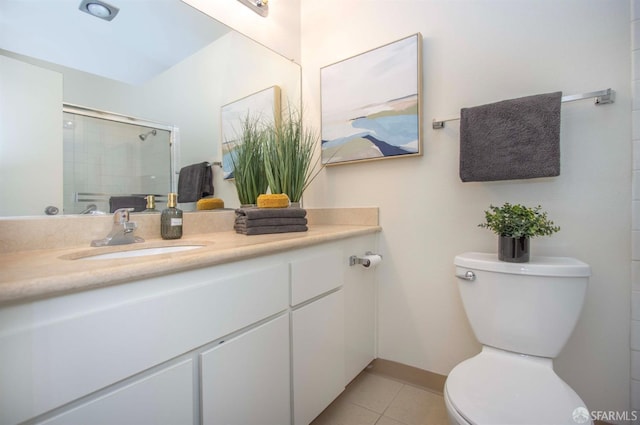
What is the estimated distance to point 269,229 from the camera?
4.12 ft

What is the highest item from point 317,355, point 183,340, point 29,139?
point 29,139

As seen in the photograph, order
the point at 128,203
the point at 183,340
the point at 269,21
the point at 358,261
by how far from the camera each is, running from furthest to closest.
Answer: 1. the point at 269,21
2. the point at 358,261
3. the point at 128,203
4. the point at 183,340

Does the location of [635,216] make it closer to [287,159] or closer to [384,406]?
[384,406]

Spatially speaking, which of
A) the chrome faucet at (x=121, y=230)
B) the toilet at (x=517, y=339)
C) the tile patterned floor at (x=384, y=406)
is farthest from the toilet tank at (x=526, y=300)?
the chrome faucet at (x=121, y=230)

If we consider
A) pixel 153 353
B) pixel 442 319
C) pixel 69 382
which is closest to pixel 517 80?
pixel 442 319

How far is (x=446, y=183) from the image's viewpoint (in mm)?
1375

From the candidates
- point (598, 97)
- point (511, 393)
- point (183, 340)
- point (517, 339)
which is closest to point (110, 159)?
point (183, 340)

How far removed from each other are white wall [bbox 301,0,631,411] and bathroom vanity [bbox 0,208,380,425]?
0.48m

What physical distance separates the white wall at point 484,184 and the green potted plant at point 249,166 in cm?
43

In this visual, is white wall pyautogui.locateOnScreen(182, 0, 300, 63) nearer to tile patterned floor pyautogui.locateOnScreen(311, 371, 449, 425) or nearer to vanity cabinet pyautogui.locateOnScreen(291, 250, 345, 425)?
vanity cabinet pyautogui.locateOnScreen(291, 250, 345, 425)

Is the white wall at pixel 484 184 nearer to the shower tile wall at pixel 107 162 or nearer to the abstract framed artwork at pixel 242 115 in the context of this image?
the abstract framed artwork at pixel 242 115

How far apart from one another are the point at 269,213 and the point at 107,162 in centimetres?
63

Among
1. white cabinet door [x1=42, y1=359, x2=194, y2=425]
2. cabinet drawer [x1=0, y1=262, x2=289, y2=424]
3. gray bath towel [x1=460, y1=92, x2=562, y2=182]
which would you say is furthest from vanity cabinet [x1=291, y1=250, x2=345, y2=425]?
gray bath towel [x1=460, y1=92, x2=562, y2=182]

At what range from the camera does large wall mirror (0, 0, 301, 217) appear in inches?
34.7
